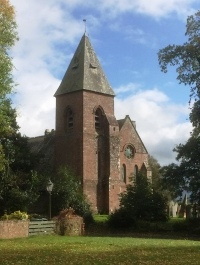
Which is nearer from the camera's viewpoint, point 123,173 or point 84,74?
point 84,74

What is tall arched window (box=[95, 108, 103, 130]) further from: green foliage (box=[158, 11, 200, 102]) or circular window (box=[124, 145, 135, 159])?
green foliage (box=[158, 11, 200, 102])

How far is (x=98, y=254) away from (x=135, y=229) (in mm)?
22214

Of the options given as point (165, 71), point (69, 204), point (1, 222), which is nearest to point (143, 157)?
point (69, 204)

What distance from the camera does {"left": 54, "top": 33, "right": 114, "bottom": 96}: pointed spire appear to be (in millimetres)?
59750

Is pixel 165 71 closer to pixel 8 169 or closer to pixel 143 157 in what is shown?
pixel 8 169

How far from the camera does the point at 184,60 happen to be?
31.2m

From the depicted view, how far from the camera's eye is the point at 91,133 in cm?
5869

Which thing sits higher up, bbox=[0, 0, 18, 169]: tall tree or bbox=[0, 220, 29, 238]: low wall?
bbox=[0, 0, 18, 169]: tall tree

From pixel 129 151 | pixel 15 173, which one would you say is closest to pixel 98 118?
pixel 129 151

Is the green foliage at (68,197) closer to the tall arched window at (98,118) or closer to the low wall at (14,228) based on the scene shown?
the low wall at (14,228)

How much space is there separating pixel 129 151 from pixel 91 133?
796cm

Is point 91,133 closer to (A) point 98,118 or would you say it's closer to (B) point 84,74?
(A) point 98,118

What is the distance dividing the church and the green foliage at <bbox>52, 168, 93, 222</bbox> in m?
9.93

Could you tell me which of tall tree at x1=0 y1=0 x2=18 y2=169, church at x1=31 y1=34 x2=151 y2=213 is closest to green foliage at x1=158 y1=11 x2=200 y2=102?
tall tree at x1=0 y1=0 x2=18 y2=169
